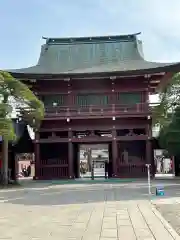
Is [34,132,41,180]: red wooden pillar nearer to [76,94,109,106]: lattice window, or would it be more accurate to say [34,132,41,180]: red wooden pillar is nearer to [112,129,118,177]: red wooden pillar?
[76,94,109,106]: lattice window

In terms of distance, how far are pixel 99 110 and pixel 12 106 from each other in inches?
358

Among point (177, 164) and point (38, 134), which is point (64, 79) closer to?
point (38, 134)

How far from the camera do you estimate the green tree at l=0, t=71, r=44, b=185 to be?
74.3 feet

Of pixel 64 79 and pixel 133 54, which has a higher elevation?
pixel 133 54

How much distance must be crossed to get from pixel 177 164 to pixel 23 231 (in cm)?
2652

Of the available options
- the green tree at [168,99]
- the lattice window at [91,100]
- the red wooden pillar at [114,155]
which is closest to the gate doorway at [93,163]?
the red wooden pillar at [114,155]

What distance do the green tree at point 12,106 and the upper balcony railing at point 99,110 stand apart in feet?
12.7

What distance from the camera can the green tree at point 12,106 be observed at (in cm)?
2264

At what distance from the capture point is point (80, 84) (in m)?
32.4

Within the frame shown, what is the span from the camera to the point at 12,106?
24.5 metres

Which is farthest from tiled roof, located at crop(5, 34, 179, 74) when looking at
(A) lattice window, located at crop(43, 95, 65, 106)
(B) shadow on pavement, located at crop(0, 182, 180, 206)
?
(B) shadow on pavement, located at crop(0, 182, 180, 206)

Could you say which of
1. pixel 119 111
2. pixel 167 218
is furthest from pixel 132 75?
pixel 167 218

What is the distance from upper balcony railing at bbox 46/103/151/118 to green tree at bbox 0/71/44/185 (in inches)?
153

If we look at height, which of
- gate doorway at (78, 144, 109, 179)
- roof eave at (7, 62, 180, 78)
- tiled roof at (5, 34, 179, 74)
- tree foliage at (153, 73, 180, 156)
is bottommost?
gate doorway at (78, 144, 109, 179)
